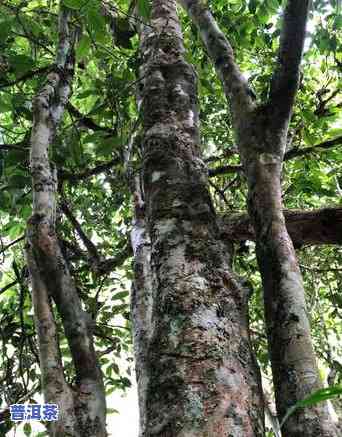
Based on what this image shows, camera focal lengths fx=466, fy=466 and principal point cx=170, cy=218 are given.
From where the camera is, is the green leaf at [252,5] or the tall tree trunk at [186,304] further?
the green leaf at [252,5]

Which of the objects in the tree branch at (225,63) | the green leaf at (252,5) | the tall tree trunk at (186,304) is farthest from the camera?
the green leaf at (252,5)

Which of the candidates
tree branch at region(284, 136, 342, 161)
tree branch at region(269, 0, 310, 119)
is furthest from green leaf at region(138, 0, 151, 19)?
tree branch at region(284, 136, 342, 161)

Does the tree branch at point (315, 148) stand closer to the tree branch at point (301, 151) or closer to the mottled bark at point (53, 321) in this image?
the tree branch at point (301, 151)

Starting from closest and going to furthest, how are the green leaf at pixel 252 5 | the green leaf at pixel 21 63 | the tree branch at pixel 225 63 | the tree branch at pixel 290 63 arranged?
the tree branch at pixel 290 63, the tree branch at pixel 225 63, the green leaf at pixel 21 63, the green leaf at pixel 252 5

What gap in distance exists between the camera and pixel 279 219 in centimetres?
149

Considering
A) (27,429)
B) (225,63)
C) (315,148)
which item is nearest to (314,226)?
(225,63)

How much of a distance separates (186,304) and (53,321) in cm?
58

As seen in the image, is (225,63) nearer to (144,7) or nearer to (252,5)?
(144,7)

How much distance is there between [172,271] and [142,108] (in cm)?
87

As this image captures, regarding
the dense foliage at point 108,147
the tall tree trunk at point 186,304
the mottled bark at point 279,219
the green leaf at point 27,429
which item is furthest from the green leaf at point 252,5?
the green leaf at point 27,429

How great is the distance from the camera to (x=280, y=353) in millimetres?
1243

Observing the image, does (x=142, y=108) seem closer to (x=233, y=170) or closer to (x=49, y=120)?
(x=49, y=120)

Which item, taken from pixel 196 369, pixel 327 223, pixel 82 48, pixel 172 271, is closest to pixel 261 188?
pixel 327 223

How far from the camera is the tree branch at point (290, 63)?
5.65 feet
